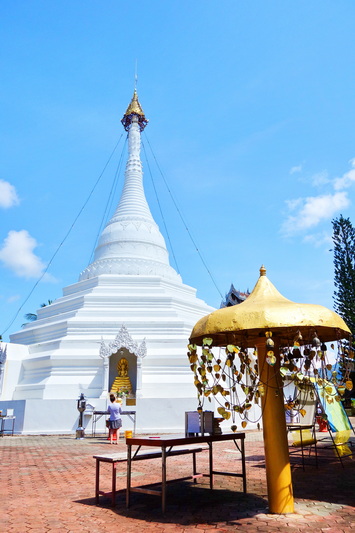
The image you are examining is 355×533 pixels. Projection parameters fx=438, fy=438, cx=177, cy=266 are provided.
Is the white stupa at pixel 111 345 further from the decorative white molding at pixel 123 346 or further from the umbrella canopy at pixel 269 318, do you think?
the umbrella canopy at pixel 269 318

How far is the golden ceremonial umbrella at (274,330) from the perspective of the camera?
204 inches

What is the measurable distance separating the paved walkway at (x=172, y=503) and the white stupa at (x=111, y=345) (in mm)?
8601

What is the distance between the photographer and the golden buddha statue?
20938 mm

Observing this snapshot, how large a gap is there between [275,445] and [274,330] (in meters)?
1.46

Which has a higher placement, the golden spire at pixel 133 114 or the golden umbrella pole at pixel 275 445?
the golden spire at pixel 133 114

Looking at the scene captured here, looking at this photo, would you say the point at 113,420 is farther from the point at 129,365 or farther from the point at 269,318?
the point at 269,318

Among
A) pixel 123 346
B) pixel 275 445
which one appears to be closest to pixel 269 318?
pixel 275 445

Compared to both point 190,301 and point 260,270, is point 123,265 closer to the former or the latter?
point 190,301

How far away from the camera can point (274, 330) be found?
227 inches

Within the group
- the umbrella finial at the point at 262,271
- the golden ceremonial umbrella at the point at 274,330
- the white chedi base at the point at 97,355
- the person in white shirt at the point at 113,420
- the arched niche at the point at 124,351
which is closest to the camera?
the golden ceremonial umbrella at the point at 274,330

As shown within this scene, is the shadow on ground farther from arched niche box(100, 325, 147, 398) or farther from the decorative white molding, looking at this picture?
the decorative white molding

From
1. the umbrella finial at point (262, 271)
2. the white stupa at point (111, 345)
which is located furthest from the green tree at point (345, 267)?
the umbrella finial at point (262, 271)

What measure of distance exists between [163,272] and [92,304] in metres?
5.82

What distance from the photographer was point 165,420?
60.0 feet
